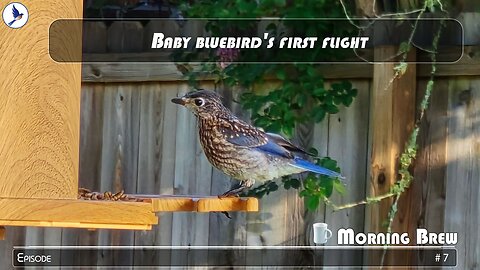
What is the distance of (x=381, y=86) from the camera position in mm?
2814

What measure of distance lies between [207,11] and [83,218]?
132cm

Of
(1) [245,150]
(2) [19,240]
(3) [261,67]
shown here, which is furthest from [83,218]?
(2) [19,240]

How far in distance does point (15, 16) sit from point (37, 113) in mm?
167

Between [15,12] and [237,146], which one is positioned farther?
[237,146]

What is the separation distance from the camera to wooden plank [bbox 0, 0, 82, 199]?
174 centimetres

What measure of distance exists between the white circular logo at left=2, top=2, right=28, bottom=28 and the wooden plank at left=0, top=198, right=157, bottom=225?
11.8 inches

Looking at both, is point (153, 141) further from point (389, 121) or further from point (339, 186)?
point (389, 121)

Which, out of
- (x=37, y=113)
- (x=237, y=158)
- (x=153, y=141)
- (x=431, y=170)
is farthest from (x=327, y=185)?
(x=37, y=113)

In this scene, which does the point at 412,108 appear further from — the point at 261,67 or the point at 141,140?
the point at 141,140

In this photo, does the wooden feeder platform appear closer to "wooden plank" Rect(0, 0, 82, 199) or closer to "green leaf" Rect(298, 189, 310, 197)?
"wooden plank" Rect(0, 0, 82, 199)

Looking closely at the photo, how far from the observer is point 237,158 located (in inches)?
76.9

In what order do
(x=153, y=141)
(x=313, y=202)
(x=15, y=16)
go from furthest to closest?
(x=153, y=141), (x=313, y=202), (x=15, y=16)

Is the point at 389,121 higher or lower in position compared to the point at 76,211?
higher

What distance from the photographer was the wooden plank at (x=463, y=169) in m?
2.80
